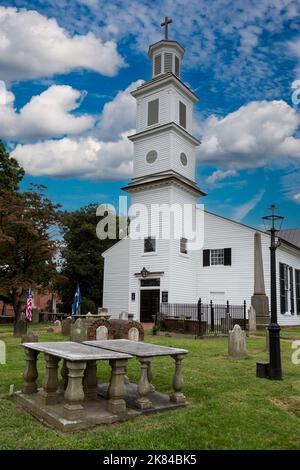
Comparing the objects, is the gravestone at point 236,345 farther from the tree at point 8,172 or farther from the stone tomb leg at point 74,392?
the tree at point 8,172

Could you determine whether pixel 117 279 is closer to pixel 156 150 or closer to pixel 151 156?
pixel 151 156

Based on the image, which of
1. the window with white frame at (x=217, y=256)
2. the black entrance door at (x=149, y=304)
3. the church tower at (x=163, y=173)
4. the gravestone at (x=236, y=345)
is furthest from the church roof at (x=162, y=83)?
the gravestone at (x=236, y=345)

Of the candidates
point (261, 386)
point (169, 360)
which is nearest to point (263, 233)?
point (169, 360)

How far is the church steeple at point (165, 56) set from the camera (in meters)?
33.0

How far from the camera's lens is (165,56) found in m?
33.1

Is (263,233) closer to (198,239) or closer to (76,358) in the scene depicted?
(198,239)

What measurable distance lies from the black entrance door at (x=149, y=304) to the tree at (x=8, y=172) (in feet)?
43.3

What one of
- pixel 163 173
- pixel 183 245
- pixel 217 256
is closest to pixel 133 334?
pixel 183 245

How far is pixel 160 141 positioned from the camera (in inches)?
1227

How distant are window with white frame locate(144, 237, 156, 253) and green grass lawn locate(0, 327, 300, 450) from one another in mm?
19971

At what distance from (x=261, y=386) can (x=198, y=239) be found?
886 inches

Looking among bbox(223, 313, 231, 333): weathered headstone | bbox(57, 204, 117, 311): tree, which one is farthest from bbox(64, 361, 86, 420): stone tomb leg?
bbox(57, 204, 117, 311): tree
